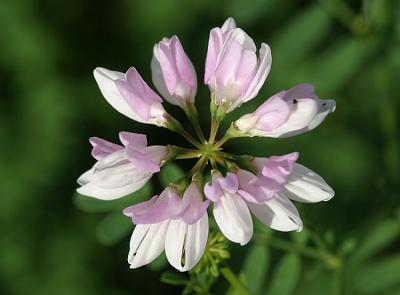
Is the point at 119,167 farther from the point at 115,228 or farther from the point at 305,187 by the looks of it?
the point at 115,228

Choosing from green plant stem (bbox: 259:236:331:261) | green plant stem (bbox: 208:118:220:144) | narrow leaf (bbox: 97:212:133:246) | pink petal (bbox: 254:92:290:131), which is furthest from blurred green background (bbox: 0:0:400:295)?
pink petal (bbox: 254:92:290:131)

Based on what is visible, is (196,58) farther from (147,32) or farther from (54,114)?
(54,114)

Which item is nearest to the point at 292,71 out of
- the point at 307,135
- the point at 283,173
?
the point at 307,135

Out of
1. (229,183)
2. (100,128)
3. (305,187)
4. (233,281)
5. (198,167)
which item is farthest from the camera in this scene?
(100,128)

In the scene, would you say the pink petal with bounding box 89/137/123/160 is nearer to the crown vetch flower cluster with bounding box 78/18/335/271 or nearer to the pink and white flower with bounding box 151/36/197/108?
the crown vetch flower cluster with bounding box 78/18/335/271

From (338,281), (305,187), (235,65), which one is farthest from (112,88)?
(338,281)
